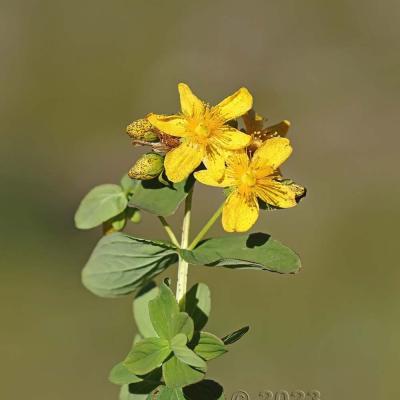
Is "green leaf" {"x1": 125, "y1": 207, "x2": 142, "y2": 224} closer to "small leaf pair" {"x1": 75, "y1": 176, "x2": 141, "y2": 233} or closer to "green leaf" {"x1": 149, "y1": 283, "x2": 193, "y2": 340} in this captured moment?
"small leaf pair" {"x1": 75, "y1": 176, "x2": 141, "y2": 233}

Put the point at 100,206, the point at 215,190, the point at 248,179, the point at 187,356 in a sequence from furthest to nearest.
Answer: the point at 215,190
the point at 100,206
the point at 248,179
the point at 187,356

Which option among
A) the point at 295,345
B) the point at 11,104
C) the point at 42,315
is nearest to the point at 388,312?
the point at 295,345

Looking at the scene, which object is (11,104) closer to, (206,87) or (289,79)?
(206,87)

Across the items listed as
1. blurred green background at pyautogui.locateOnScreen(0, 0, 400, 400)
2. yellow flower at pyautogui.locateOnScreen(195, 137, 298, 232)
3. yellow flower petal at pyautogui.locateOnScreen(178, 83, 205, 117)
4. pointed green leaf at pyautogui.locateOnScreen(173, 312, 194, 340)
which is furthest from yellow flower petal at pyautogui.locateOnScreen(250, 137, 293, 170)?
blurred green background at pyautogui.locateOnScreen(0, 0, 400, 400)

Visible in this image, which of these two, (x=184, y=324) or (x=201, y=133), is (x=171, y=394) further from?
(x=201, y=133)

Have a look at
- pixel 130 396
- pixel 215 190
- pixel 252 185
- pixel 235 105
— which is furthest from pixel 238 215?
pixel 215 190
